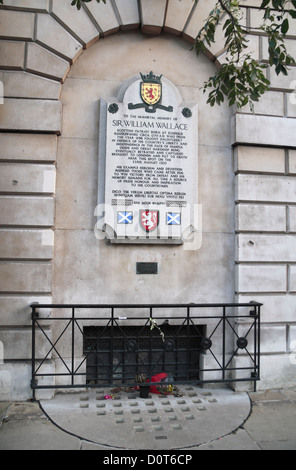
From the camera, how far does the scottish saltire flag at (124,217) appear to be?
610 centimetres

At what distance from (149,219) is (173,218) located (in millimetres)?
389

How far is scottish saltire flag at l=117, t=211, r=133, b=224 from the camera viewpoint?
20.0 ft

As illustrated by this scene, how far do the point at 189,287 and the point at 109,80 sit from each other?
361 centimetres

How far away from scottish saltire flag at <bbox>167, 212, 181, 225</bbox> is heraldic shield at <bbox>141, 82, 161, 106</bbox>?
1789 millimetres

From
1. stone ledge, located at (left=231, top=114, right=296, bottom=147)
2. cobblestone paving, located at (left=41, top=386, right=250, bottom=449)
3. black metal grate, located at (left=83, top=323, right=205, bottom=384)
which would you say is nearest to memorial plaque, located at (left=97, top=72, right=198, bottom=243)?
stone ledge, located at (left=231, top=114, right=296, bottom=147)

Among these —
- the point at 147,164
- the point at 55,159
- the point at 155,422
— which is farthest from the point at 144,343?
the point at 55,159

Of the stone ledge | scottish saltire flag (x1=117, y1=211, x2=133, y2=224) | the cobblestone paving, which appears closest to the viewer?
the cobblestone paving

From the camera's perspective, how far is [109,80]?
642cm

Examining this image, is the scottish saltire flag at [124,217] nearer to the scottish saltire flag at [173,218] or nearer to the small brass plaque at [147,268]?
the scottish saltire flag at [173,218]

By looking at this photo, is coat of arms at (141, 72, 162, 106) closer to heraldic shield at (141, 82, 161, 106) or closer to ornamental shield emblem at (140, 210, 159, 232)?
heraldic shield at (141, 82, 161, 106)

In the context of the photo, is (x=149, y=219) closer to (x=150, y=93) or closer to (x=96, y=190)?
(x=96, y=190)

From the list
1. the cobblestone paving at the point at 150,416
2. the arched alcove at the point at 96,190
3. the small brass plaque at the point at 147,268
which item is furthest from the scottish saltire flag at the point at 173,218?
the cobblestone paving at the point at 150,416

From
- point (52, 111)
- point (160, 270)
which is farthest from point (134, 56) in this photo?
point (160, 270)

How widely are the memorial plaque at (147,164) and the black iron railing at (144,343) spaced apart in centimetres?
123
